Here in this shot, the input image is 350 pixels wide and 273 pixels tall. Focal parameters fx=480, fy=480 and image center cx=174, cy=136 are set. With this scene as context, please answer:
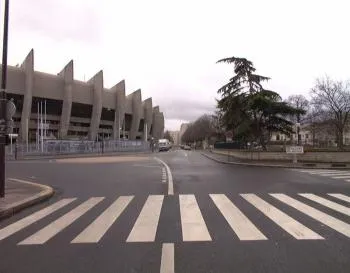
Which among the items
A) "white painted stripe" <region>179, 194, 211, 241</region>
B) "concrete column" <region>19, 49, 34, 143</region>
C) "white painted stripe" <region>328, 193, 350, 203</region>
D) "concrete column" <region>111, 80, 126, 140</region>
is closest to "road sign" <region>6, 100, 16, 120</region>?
"white painted stripe" <region>179, 194, 211, 241</region>

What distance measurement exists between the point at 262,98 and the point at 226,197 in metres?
25.0

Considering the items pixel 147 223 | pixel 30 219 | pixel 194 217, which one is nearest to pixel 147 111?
pixel 30 219

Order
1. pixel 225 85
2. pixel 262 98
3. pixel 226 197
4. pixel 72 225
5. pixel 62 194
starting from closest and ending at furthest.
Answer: pixel 72 225 < pixel 226 197 < pixel 62 194 < pixel 262 98 < pixel 225 85

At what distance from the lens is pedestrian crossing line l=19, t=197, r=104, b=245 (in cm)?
869

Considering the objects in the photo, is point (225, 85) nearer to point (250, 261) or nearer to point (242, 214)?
point (242, 214)

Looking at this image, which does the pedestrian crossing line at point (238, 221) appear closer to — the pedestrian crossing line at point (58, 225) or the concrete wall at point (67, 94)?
the pedestrian crossing line at point (58, 225)

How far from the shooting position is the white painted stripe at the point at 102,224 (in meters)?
8.69

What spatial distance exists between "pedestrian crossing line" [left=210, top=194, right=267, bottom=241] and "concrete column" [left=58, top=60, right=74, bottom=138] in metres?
86.0

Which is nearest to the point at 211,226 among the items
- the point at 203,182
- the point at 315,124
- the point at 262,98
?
the point at 203,182

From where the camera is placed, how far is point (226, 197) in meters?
14.7

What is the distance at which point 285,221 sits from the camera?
10.2 meters

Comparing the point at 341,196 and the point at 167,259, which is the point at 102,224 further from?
the point at 341,196

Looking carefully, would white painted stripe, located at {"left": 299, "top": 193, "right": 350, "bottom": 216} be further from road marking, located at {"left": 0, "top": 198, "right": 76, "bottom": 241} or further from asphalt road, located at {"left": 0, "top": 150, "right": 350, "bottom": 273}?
road marking, located at {"left": 0, "top": 198, "right": 76, "bottom": 241}

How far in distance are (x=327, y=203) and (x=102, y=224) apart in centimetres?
649
